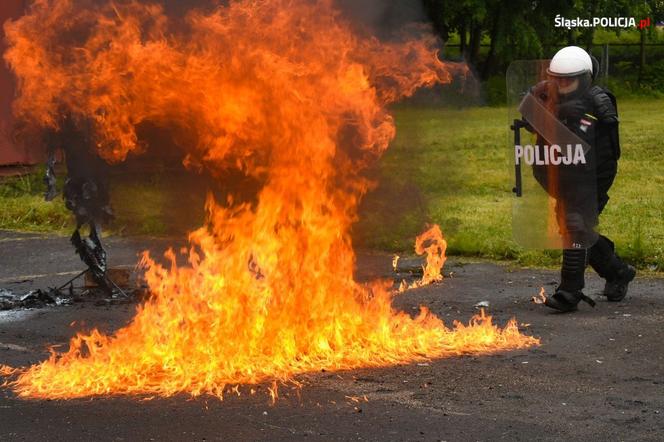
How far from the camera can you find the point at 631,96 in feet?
86.6

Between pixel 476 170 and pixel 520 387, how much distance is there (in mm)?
10452

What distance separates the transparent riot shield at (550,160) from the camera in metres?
7.70

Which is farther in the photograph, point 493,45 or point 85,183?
point 493,45

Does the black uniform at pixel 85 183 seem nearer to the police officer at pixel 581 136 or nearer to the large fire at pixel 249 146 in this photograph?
the large fire at pixel 249 146

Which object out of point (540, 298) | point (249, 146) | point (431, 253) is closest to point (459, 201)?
point (431, 253)

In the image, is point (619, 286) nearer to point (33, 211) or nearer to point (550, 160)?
point (550, 160)

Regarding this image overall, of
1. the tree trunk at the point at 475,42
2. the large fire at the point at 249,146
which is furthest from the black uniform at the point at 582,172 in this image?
the tree trunk at the point at 475,42

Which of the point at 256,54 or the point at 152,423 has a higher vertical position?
the point at 256,54

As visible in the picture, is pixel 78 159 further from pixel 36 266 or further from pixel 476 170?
pixel 476 170

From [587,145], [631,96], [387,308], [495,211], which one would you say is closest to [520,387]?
[387,308]

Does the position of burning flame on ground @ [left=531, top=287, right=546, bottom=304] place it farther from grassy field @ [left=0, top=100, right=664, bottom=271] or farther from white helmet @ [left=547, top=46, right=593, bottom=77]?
white helmet @ [left=547, top=46, right=593, bottom=77]

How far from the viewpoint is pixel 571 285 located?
7648 millimetres

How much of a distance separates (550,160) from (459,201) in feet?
14.4

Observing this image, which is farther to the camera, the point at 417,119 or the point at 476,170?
the point at 476,170
